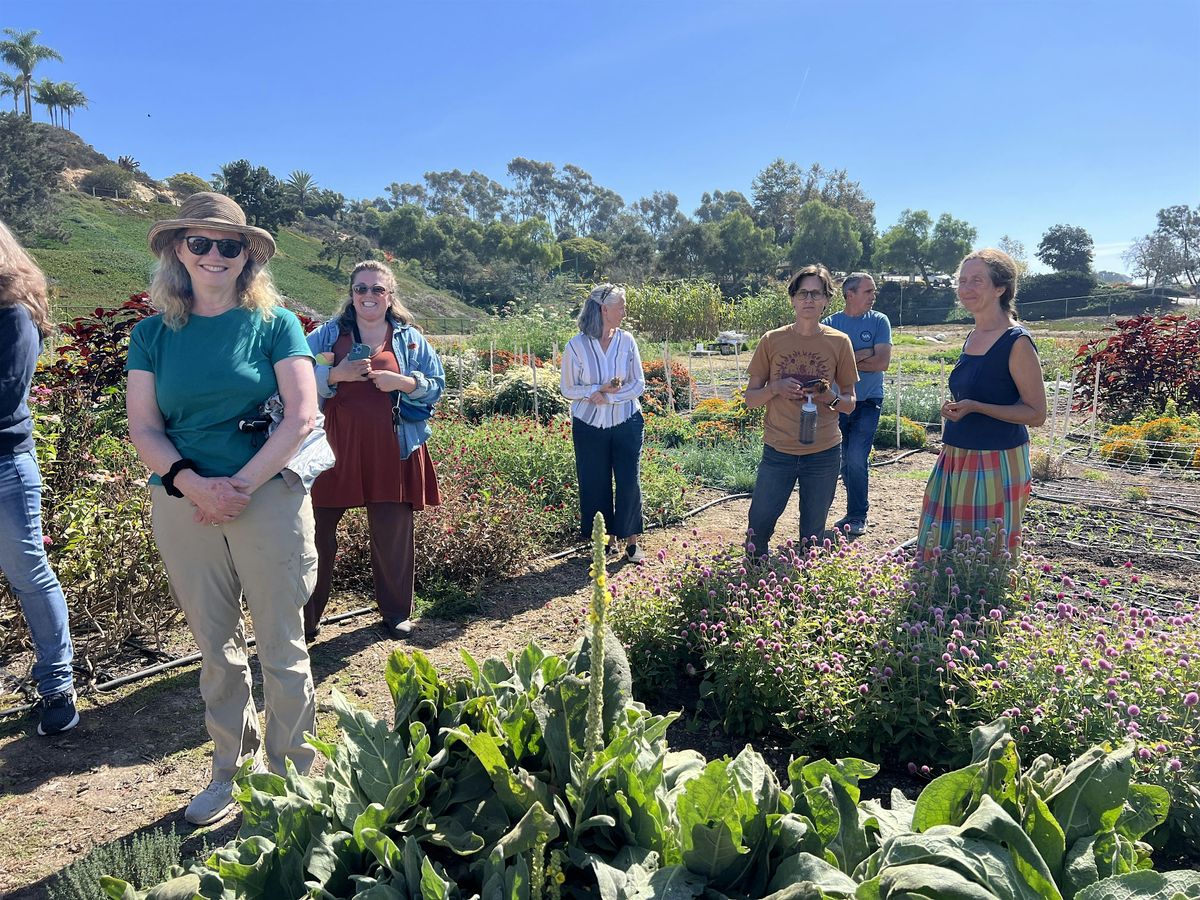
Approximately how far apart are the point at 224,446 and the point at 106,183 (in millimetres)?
64766

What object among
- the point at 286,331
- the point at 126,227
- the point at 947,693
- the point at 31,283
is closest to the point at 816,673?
the point at 947,693

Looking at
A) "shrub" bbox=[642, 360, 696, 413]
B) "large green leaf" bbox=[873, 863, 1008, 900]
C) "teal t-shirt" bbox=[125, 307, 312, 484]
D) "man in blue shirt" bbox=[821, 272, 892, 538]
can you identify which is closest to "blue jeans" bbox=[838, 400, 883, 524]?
"man in blue shirt" bbox=[821, 272, 892, 538]

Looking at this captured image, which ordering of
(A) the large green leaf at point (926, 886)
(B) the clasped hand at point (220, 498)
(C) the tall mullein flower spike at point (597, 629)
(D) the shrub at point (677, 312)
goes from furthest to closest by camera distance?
(D) the shrub at point (677, 312)
(B) the clasped hand at point (220, 498)
(A) the large green leaf at point (926, 886)
(C) the tall mullein flower spike at point (597, 629)

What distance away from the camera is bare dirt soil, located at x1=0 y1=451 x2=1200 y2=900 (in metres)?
2.50

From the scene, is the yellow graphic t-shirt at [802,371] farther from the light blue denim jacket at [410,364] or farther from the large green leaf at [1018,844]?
the large green leaf at [1018,844]

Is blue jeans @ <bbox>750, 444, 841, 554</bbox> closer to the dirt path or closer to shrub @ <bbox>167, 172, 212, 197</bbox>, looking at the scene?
the dirt path

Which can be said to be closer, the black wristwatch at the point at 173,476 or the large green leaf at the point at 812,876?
the large green leaf at the point at 812,876

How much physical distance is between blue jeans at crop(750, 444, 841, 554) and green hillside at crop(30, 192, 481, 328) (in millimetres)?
23981

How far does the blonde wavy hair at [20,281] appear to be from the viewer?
2898 millimetres

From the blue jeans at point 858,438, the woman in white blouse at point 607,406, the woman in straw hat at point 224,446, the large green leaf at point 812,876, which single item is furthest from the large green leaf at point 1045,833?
the blue jeans at point 858,438

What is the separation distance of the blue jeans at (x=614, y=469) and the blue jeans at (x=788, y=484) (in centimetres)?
106

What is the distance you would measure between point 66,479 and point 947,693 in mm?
4242

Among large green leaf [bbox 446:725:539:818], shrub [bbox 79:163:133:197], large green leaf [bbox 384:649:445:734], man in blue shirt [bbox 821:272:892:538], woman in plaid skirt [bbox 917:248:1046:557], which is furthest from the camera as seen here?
shrub [bbox 79:163:133:197]

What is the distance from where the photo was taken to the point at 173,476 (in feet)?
7.77
